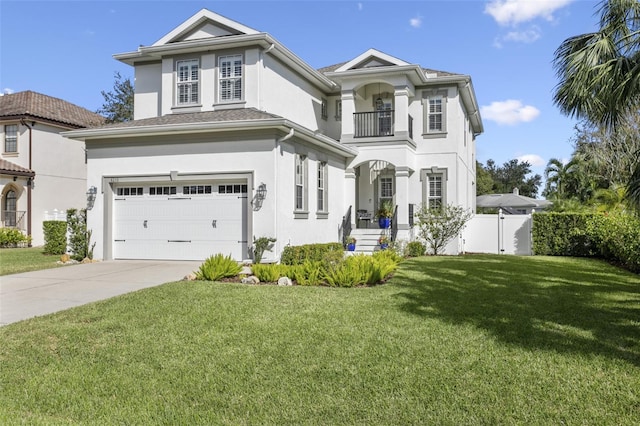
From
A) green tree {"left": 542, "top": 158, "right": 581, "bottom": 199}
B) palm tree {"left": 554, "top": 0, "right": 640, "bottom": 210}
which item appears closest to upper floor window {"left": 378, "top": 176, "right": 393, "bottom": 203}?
palm tree {"left": 554, "top": 0, "right": 640, "bottom": 210}

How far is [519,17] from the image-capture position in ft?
48.0

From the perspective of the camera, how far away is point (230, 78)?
16.2 m

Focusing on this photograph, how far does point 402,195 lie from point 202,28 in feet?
30.5

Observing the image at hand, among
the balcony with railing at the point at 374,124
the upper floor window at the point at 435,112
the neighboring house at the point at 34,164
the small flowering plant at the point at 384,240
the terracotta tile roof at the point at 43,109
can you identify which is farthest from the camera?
the terracotta tile roof at the point at 43,109

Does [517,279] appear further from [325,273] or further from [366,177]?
[366,177]

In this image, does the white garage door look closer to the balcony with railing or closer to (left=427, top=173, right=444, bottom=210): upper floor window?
the balcony with railing

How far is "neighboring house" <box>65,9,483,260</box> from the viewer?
45.1 ft

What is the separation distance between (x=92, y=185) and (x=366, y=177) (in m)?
10.7

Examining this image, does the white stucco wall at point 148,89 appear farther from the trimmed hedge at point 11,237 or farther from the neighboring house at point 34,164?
the trimmed hedge at point 11,237

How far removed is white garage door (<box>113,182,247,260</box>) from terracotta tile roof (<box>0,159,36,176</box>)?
37.6ft

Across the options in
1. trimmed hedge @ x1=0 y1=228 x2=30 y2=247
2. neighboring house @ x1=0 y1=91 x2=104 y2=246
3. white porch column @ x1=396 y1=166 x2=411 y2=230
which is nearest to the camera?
white porch column @ x1=396 y1=166 x2=411 y2=230

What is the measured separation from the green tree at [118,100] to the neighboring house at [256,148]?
1586 cm

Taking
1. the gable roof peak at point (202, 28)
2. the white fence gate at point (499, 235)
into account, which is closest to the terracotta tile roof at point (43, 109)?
the gable roof peak at point (202, 28)

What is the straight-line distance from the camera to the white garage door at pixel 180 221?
13.9 metres
